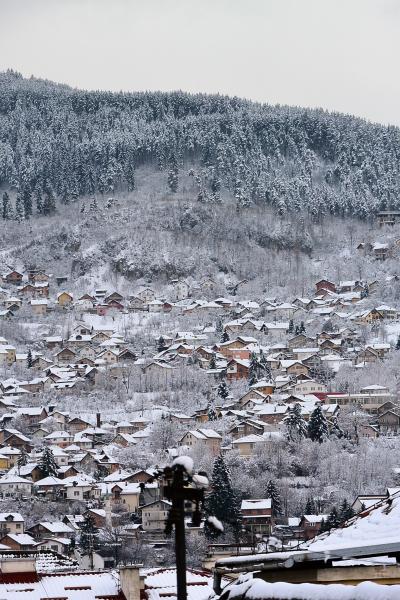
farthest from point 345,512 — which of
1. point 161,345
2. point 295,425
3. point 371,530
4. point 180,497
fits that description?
point 180,497

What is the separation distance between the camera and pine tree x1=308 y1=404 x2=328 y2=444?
11606 cm

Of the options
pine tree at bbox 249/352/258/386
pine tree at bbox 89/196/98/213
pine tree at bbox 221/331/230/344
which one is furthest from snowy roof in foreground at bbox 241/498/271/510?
pine tree at bbox 89/196/98/213

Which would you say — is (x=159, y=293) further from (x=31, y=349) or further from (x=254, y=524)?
(x=254, y=524)

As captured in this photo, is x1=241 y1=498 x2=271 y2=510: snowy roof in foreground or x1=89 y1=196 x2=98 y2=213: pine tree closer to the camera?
x1=241 y1=498 x2=271 y2=510: snowy roof in foreground

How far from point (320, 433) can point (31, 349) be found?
4654 cm

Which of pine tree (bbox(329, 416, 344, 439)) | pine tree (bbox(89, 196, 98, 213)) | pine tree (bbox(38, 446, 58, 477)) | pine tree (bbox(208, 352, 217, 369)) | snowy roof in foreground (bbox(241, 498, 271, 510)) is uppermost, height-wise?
pine tree (bbox(89, 196, 98, 213))

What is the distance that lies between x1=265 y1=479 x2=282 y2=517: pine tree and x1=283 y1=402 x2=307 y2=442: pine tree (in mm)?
Answer: 12396

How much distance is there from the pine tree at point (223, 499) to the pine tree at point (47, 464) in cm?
1425

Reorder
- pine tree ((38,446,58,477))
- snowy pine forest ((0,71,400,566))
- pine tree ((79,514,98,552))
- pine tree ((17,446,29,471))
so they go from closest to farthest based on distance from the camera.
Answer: pine tree ((79,514,98,552)) → snowy pine forest ((0,71,400,566)) → pine tree ((38,446,58,477)) → pine tree ((17,446,29,471))

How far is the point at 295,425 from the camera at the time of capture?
120 metres

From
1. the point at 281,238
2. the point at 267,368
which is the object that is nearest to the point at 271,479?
the point at 267,368

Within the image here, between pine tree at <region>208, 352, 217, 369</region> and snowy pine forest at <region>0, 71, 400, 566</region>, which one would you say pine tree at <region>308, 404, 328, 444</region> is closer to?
snowy pine forest at <region>0, 71, 400, 566</region>

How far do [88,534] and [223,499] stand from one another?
9036mm

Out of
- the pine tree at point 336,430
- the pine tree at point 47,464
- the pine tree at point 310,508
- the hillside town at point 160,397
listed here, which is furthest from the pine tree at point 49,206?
the pine tree at point 310,508
